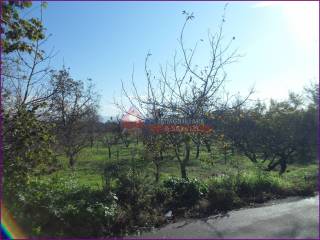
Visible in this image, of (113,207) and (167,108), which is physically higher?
(167,108)

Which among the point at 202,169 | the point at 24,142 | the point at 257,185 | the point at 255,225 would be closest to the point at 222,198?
the point at 255,225

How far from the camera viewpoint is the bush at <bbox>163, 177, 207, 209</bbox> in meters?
8.01

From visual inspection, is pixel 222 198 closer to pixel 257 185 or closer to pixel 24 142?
pixel 257 185

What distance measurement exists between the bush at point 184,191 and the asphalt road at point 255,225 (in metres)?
0.74

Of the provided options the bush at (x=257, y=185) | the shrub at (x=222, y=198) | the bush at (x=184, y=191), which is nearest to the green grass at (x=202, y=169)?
the bush at (x=257, y=185)

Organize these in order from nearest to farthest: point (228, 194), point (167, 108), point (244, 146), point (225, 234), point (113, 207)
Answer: point (225, 234) < point (113, 207) < point (228, 194) < point (167, 108) < point (244, 146)

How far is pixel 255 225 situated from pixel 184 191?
180 centimetres

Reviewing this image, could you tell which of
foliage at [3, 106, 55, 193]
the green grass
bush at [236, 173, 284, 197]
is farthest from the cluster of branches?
foliage at [3, 106, 55, 193]

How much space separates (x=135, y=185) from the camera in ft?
25.1

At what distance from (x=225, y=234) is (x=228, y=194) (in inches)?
77.9

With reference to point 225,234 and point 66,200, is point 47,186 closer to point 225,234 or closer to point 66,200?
point 66,200

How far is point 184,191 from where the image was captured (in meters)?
8.14

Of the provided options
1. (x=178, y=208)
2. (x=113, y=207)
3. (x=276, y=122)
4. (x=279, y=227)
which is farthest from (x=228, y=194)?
(x=276, y=122)

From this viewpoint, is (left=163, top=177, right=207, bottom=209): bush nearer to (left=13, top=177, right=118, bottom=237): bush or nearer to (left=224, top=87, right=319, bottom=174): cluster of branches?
(left=13, top=177, right=118, bottom=237): bush
